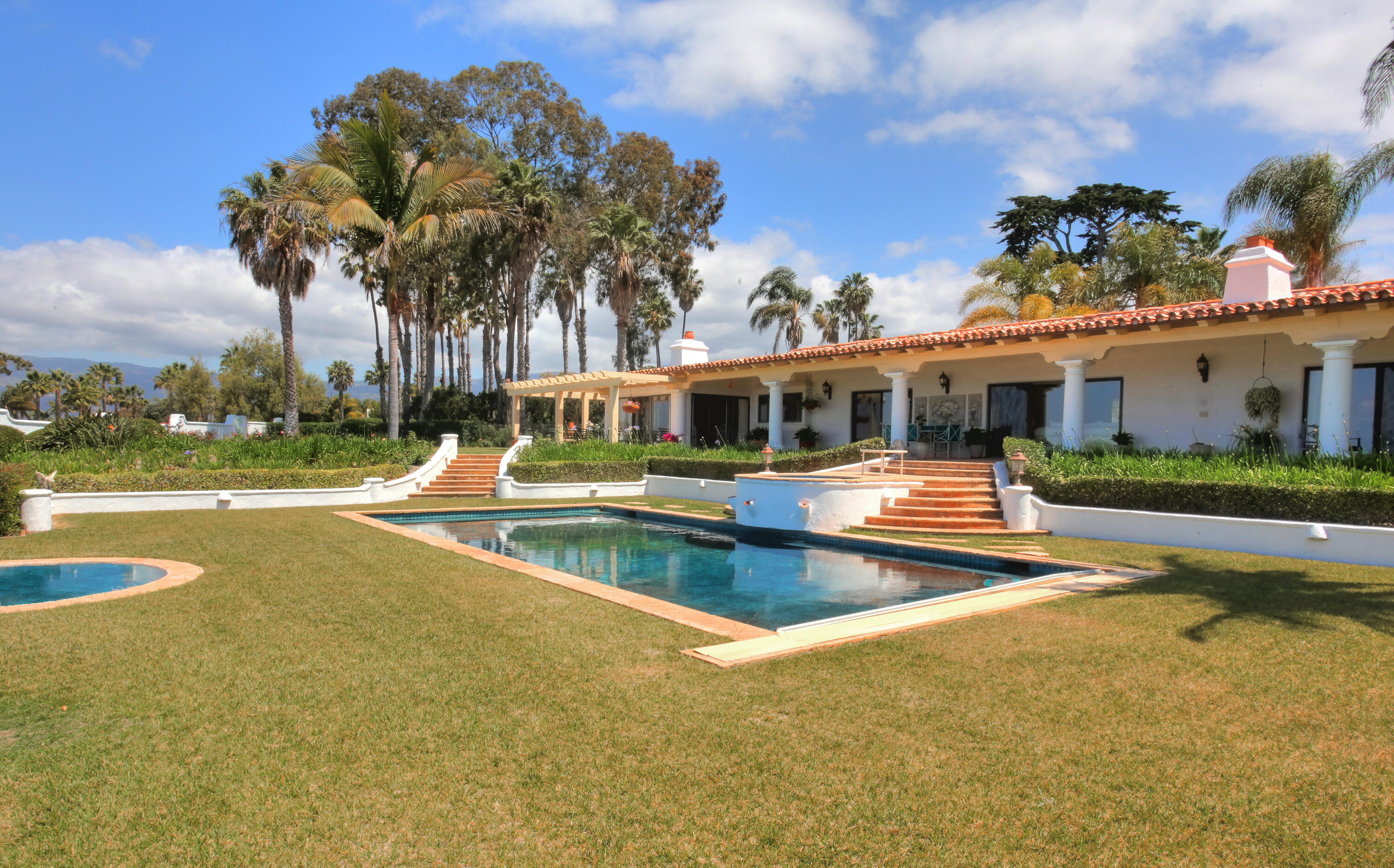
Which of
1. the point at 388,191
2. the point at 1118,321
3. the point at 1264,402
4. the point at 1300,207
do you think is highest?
the point at 388,191

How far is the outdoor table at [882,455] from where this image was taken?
16188mm

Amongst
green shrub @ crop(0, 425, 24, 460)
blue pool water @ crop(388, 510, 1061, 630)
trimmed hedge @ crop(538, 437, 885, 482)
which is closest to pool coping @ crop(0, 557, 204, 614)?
blue pool water @ crop(388, 510, 1061, 630)

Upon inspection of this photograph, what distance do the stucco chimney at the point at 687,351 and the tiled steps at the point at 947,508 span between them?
11649mm

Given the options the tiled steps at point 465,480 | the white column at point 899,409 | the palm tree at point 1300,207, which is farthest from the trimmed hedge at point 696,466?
the palm tree at point 1300,207

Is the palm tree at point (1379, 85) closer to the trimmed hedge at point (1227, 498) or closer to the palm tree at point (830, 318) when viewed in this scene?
the trimmed hedge at point (1227, 498)

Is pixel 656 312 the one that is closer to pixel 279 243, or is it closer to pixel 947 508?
pixel 279 243

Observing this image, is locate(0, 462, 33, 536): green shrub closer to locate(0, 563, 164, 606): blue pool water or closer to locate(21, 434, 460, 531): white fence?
locate(21, 434, 460, 531): white fence

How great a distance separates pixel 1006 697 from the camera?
4.52 metres

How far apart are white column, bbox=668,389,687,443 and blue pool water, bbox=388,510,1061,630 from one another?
9634 millimetres

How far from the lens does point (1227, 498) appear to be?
10602 millimetres

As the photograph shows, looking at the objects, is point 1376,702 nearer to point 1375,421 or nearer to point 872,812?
point 872,812

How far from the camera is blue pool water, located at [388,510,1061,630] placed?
8.78m

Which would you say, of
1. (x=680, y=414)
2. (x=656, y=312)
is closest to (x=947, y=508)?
(x=680, y=414)

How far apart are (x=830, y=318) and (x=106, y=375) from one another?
55.1 m
